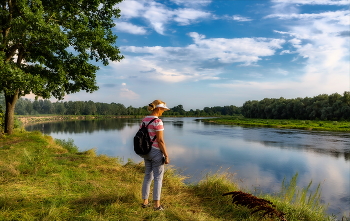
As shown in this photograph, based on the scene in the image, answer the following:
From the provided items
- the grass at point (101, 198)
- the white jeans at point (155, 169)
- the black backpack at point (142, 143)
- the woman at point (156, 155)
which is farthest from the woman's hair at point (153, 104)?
the grass at point (101, 198)

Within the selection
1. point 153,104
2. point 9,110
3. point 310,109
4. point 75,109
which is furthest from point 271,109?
point 75,109

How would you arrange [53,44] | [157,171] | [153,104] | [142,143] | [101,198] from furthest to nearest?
[53,44], [101,198], [153,104], [157,171], [142,143]

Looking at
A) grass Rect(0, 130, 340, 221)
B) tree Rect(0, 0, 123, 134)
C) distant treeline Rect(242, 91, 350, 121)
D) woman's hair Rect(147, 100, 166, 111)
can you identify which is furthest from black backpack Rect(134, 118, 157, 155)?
distant treeline Rect(242, 91, 350, 121)

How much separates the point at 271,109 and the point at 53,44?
7923cm

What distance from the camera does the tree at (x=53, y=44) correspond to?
11.3m

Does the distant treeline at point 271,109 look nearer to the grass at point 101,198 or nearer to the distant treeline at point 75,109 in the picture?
the distant treeline at point 75,109

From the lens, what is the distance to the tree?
1126 centimetres

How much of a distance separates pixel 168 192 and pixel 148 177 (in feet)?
5.28

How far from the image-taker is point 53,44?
1256 centimetres

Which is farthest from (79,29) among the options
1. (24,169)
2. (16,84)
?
(24,169)

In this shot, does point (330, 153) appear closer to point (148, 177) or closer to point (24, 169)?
point (148, 177)

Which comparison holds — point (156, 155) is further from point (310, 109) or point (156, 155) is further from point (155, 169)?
point (310, 109)

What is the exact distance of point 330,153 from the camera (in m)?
17.2

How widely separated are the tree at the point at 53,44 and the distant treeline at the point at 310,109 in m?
56.0
